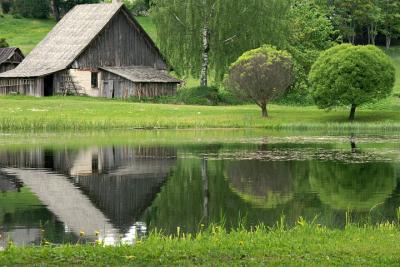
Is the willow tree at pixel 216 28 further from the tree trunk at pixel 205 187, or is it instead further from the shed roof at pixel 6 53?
the tree trunk at pixel 205 187

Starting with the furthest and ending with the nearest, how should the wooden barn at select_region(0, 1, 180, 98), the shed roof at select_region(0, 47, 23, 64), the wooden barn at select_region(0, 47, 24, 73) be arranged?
the wooden barn at select_region(0, 47, 24, 73), the shed roof at select_region(0, 47, 23, 64), the wooden barn at select_region(0, 1, 180, 98)

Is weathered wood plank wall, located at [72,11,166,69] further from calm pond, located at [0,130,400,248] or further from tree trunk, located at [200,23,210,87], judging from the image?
calm pond, located at [0,130,400,248]

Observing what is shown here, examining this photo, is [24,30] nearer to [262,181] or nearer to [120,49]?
[120,49]

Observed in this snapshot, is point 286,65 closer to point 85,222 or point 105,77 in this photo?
point 105,77

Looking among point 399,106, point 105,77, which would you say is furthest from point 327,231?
point 105,77

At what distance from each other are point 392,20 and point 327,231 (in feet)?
289

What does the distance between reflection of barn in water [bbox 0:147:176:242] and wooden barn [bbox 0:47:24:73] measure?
152 feet

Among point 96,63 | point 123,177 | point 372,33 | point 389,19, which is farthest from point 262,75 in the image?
point 389,19

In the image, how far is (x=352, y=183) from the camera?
2875 centimetres

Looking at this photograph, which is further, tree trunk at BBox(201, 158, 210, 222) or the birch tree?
the birch tree

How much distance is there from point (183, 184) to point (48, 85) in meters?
51.3

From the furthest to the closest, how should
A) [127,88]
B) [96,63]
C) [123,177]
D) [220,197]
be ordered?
[96,63], [127,88], [123,177], [220,197]

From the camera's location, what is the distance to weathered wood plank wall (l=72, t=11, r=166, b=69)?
255 ft

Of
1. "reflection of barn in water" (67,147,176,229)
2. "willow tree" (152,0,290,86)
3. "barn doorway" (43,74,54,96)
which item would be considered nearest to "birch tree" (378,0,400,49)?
"willow tree" (152,0,290,86)
